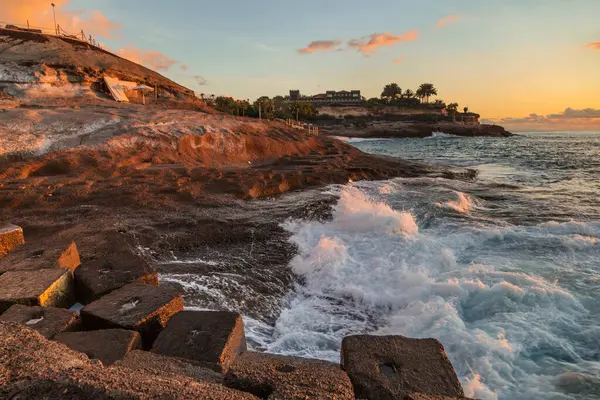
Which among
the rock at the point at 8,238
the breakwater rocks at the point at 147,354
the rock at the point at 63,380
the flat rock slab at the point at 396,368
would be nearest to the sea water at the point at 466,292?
the flat rock slab at the point at 396,368

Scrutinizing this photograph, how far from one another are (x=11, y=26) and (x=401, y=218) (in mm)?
54736

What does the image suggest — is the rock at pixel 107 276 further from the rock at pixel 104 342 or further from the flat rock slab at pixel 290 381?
the flat rock slab at pixel 290 381

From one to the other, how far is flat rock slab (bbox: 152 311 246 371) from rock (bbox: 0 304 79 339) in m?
0.92

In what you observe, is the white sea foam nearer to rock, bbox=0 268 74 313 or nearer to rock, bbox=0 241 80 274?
rock, bbox=0 268 74 313

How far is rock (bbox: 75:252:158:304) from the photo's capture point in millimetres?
4457

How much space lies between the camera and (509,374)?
4074 millimetres

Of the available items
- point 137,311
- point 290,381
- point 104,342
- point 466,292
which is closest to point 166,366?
point 104,342

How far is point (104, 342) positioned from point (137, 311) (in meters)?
0.60

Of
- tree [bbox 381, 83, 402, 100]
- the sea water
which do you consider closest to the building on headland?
tree [bbox 381, 83, 402, 100]

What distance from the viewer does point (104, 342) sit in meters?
3.06

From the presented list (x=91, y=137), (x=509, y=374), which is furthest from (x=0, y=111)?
(x=509, y=374)

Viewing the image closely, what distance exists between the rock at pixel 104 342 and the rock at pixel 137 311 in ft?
0.82

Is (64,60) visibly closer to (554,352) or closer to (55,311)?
(55,311)

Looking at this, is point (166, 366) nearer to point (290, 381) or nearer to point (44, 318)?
point (290, 381)
